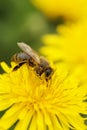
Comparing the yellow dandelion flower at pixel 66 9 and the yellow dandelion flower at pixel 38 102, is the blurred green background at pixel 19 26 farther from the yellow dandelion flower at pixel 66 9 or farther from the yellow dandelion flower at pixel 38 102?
the yellow dandelion flower at pixel 38 102

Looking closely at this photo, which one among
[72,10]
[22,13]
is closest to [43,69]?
[72,10]

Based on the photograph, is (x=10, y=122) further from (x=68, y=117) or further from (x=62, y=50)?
(x=62, y=50)

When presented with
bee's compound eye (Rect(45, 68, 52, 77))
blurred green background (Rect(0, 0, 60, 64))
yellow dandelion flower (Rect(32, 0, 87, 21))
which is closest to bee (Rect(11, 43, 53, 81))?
bee's compound eye (Rect(45, 68, 52, 77))

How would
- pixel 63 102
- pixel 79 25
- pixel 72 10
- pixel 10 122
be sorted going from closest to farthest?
pixel 10 122, pixel 63 102, pixel 79 25, pixel 72 10

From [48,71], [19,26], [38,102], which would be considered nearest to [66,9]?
[19,26]

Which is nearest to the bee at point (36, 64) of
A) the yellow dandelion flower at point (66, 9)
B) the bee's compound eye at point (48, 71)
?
the bee's compound eye at point (48, 71)

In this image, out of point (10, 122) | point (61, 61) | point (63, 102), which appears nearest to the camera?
point (10, 122)
